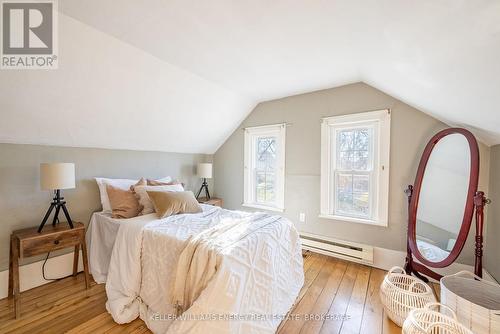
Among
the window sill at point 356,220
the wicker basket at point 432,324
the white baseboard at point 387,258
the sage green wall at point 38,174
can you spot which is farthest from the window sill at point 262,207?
the wicker basket at point 432,324

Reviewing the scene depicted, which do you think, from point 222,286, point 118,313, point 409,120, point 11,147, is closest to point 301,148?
point 409,120

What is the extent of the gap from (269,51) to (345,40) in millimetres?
642

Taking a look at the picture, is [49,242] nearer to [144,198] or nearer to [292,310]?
[144,198]

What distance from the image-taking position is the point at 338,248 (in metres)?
2.67

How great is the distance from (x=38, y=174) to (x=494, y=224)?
445 cm

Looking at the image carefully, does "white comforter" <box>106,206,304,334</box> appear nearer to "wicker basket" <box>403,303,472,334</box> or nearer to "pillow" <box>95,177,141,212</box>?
"pillow" <box>95,177,141,212</box>

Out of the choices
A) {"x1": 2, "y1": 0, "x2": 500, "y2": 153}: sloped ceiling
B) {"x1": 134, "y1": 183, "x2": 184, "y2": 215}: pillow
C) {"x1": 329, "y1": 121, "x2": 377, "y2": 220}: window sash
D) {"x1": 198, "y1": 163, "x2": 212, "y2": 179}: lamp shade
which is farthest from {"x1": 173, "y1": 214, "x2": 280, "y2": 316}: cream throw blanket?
{"x1": 198, "y1": 163, "x2": 212, "y2": 179}: lamp shade

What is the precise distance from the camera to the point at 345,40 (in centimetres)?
165

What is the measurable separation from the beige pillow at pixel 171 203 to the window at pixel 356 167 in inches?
71.7

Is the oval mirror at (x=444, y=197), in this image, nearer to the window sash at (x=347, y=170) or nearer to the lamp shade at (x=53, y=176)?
the window sash at (x=347, y=170)

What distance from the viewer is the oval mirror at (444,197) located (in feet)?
5.74

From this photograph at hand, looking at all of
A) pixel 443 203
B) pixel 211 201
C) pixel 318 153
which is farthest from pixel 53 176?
pixel 443 203

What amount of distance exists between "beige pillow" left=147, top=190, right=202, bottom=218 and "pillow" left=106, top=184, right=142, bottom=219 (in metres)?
0.26

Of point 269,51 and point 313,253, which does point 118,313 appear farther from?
point 269,51
